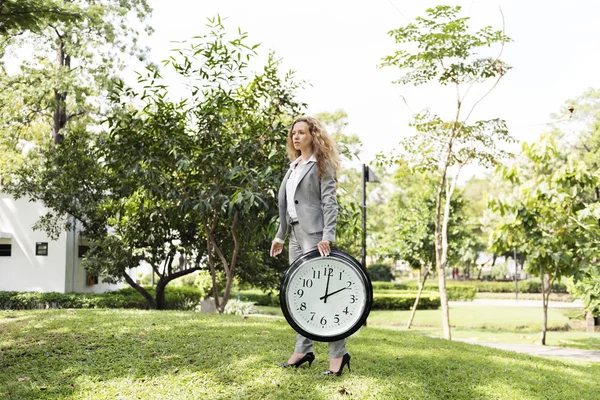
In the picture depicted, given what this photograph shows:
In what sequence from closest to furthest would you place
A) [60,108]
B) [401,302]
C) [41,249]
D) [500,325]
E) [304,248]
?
1. [304,248]
2. [500,325]
3. [41,249]
4. [60,108]
5. [401,302]

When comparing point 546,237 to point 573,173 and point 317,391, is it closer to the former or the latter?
point 573,173

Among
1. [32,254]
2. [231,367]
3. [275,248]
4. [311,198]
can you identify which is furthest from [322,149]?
[32,254]

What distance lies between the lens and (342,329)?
4.48m

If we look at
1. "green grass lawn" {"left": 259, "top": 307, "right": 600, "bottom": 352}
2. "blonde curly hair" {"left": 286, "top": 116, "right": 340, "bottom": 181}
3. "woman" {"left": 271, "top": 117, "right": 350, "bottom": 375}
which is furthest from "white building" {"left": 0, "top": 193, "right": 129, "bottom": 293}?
"blonde curly hair" {"left": 286, "top": 116, "right": 340, "bottom": 181}

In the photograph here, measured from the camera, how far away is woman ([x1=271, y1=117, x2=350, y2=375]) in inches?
179

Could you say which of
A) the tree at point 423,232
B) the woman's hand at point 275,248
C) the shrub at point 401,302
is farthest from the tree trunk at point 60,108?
the woman's hand at point 275,248

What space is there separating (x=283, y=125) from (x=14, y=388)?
5.74 metres

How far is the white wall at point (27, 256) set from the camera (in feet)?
59.9

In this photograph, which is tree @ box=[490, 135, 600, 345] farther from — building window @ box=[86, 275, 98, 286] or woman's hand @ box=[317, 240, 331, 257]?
building window @ box=[86, 275, 98, 286]

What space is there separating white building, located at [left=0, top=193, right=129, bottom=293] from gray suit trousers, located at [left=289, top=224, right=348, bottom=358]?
15.2m

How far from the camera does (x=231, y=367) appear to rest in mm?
5043

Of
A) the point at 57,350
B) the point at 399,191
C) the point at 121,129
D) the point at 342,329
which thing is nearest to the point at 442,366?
the point at 342,329

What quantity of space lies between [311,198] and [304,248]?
396 millimetres

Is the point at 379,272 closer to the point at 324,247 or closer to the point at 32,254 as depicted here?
the point at 32,254
